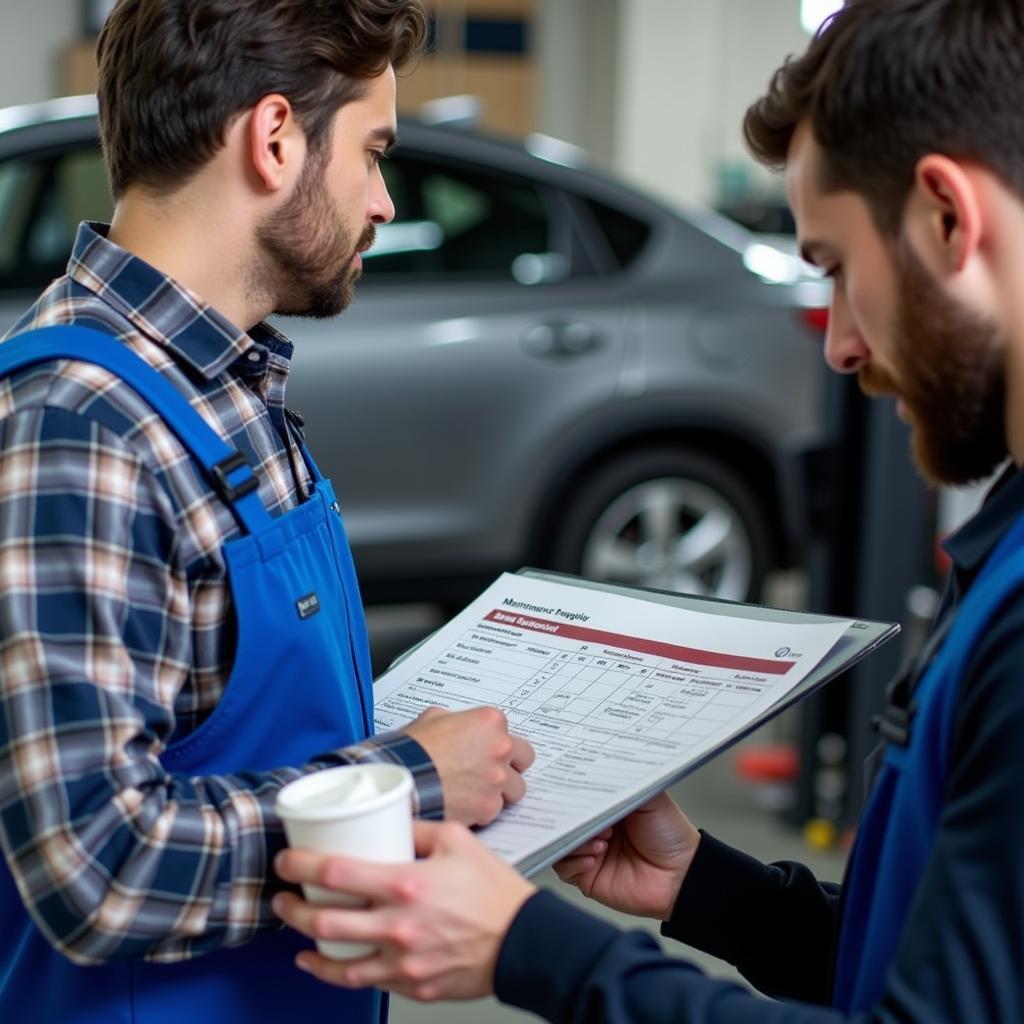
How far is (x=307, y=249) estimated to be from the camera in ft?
3.79

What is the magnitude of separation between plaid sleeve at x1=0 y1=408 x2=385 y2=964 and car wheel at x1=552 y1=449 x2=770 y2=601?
2841 millimetres

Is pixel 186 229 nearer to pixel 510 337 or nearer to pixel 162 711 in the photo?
pixel 162 711

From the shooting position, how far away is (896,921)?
0.86 metres

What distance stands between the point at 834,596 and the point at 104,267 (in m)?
2.27

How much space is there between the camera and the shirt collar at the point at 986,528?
88 cm

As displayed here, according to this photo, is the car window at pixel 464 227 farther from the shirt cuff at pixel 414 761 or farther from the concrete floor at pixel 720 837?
the shirt cuff at pixel 414 761

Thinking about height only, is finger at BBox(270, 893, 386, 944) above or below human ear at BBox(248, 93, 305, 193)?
below

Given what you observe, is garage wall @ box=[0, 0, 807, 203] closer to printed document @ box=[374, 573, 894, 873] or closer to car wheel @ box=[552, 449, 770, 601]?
car wheel @ box=[552, 449, 770, 601]

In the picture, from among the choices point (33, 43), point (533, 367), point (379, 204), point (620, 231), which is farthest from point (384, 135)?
point (33, 43)

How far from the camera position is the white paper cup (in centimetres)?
84

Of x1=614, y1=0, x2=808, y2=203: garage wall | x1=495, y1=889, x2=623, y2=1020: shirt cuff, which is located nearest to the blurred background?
x1=495, y1=889, x2=623, y2=1020: shirt cuff

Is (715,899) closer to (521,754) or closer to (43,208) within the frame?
(521,754)

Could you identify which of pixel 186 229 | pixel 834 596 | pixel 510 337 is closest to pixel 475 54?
pixel 510 337

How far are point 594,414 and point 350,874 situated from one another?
9.40ft
